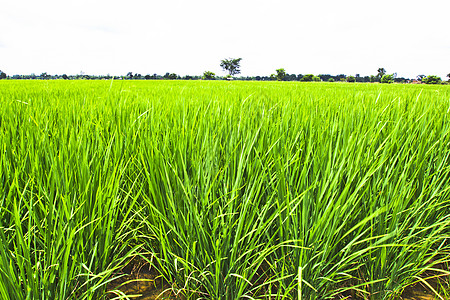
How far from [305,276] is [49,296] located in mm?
693

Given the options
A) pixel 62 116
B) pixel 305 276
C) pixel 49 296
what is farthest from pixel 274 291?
pixel 62 116

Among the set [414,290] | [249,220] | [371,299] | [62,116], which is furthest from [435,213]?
[62,116]

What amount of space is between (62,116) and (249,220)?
58.0 inches

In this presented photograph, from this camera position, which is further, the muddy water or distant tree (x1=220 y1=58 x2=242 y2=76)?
distant tree (x1=220 y1=58 x2=242 y2=76)

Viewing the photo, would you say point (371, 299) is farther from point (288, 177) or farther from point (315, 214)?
point (288, 177)

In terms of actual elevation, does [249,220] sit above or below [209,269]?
above

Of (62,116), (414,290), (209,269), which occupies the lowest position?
(414,290)

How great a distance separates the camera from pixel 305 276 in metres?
0.73

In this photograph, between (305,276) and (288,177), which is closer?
(305,276)

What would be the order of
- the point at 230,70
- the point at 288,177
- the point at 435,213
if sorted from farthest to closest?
1. the point at 230,70
2. the point at 435,213
3. the point at 288,177

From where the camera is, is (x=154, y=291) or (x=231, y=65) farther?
(x=231, y=65)

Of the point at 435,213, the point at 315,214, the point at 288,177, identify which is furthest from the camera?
the point at 435,213

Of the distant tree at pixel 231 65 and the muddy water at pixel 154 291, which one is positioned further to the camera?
the distant tree at pixel 231 65

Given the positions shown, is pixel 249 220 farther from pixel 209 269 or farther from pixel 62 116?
pixel 62 116
